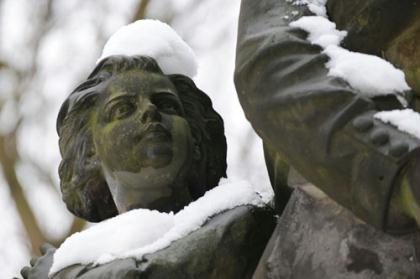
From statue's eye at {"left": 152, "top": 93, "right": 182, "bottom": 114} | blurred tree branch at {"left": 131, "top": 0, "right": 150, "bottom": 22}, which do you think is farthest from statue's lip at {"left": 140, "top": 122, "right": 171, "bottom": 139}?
blurred tree branch at {"left": 131, "top": 0, "right": 150, "bottom": 22}

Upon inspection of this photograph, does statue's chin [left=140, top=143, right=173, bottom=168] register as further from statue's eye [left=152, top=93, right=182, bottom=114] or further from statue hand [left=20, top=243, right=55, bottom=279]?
statue hand [left=20, top=243, right=55, bottom=279]

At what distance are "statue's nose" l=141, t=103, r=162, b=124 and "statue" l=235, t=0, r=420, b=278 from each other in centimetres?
41

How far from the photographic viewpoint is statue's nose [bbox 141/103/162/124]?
2.59 m

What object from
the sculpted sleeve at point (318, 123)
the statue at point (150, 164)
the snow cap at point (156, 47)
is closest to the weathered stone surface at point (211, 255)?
the statue at point (150, 164)

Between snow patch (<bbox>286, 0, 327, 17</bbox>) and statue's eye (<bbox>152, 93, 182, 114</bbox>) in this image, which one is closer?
snow patch (<bbox>286, 0, 327, 17</bbox>)

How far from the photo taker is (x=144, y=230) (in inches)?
93.0

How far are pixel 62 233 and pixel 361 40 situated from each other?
4.97 m

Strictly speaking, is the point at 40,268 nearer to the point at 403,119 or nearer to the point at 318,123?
the point at 318,123

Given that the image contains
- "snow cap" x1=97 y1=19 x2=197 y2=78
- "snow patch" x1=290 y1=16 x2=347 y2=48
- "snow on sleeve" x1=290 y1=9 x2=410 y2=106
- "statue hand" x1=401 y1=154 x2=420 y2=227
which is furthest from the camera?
"snow cap" x1=97 y1=19 x2=197 y2=78

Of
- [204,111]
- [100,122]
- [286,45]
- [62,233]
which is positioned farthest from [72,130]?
[62,233]

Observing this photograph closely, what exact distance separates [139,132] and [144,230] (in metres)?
0.30

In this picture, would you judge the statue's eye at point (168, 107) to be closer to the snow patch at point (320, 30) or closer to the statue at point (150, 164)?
the statue at point (150, 164)

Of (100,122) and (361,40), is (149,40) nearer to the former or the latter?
(100,122)

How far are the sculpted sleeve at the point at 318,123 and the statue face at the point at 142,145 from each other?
0.49 meters
